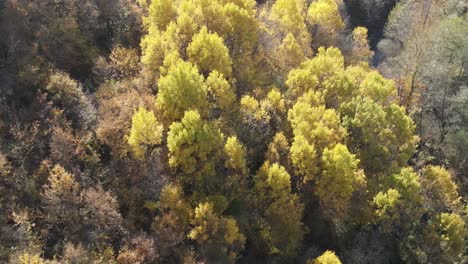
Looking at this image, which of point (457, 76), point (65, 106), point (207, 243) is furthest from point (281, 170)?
point (457, 76)

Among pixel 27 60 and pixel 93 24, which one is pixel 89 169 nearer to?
pixel 27 60

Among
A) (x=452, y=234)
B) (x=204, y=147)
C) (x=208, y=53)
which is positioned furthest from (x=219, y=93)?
(x=452, y=234)

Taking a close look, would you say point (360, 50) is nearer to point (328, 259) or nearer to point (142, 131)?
point (328, 259)

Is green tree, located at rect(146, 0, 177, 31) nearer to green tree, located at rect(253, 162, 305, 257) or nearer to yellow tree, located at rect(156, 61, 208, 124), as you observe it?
yellow tree, located at rect(156, 61, 208, 124)

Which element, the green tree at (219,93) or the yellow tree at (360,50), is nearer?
the green tree at (219,93)

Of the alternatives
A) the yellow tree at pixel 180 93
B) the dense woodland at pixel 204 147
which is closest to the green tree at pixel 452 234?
the dense woodland at pixel 204 147

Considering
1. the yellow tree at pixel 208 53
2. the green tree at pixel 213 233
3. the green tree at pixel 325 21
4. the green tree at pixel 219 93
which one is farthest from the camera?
the green tree at pixel 325 21

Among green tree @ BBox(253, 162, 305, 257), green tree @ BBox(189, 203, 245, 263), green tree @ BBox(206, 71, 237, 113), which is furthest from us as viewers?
green tree @ BBox(206, 71, 237, 113)

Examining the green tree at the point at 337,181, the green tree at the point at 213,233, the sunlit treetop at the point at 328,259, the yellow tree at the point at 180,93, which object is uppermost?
the yellow tree at the point at 180,93

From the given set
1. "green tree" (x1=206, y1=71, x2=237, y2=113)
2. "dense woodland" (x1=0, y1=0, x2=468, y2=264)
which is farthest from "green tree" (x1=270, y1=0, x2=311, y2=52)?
"green tree" (x1=206, y1=71, x2=237, y2=113)

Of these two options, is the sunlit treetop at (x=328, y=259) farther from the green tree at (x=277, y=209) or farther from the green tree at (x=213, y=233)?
the green tree at (x=213, y=233)
